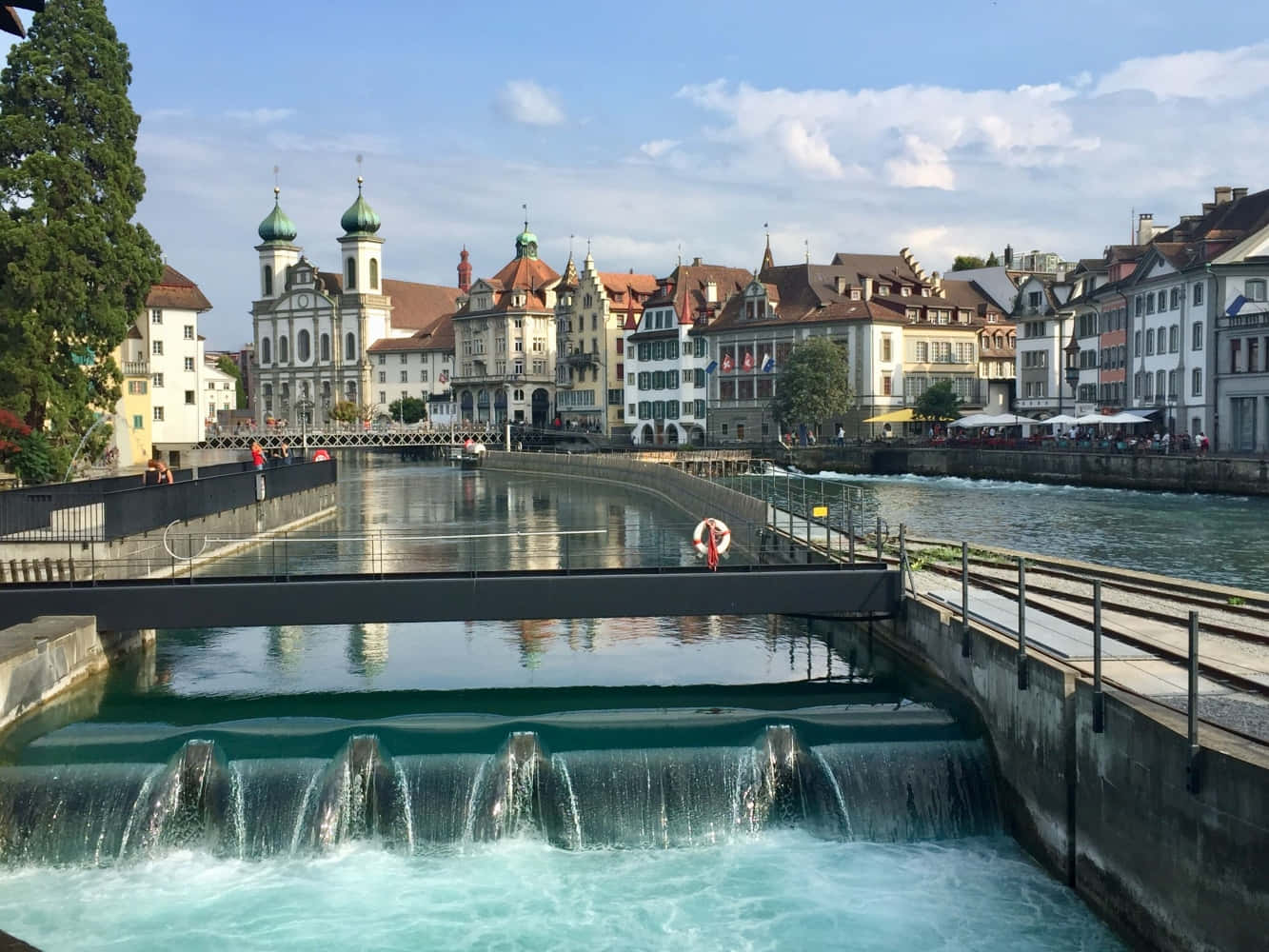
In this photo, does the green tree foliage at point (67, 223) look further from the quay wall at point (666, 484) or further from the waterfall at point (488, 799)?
the waterfall at point (488, 799)

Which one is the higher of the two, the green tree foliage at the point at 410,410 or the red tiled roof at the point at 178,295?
the red tiled roof at the point at 178,295

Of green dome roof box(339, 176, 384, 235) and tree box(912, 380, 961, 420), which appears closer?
tree box(912, 380, 961, 420)

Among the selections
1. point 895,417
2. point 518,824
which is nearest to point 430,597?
point 518,824

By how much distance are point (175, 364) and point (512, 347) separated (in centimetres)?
6062

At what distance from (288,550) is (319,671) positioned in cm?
360

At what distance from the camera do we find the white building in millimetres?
90688

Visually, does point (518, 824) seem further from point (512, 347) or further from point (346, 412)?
point (346, 412)

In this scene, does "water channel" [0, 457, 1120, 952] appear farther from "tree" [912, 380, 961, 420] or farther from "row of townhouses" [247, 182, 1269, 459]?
"tree" [912, 380, 961, 420]

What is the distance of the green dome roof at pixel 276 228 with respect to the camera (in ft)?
593

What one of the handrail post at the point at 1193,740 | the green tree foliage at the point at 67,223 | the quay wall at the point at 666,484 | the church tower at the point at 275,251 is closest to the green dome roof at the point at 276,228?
the church tower at the point at 275,251

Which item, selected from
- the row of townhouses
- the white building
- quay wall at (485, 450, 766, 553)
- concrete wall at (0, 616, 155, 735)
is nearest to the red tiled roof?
the white building

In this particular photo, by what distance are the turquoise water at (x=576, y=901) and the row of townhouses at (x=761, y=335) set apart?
196 feet

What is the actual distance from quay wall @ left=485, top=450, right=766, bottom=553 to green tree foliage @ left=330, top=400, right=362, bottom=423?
5753 centimetres

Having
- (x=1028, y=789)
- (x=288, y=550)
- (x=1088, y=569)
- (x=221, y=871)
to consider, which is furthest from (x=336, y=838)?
(x=1088, y=569)
